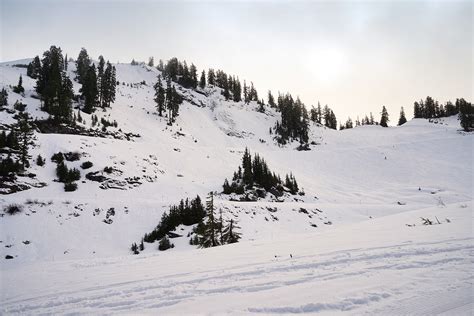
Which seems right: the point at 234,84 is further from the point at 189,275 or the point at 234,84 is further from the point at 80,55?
the point at 189,275

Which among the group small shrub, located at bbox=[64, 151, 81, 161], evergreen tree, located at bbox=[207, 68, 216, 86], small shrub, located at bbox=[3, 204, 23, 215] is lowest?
small shrub, located at bbox=[3, 204, 23, 215]

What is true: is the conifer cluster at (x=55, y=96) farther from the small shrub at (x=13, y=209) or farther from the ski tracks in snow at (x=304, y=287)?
the ski tracks in snow at (x=304, y=287)

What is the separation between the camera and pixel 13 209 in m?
22.3

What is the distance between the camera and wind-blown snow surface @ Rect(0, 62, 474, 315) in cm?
541

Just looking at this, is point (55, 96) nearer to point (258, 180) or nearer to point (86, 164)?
point (86, 164)

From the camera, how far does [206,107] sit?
90188 millimetres

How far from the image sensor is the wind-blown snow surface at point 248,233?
213 inches

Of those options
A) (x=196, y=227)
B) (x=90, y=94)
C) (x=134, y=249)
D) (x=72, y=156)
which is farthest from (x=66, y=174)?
(x=90, y=94)

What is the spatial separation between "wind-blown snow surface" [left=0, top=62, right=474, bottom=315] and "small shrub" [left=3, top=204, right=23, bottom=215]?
0.55 meters

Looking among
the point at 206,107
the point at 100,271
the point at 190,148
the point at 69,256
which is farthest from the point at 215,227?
the point at 206,107

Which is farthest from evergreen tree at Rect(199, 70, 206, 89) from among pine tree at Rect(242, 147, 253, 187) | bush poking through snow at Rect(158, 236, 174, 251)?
bush poking through snow at Rect(158, 236, 174, 251)

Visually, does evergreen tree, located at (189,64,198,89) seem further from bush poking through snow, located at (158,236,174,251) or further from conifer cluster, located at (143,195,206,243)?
bush poking through snow, located at (158,236,174,251)

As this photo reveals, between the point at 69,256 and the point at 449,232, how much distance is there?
73.1ft

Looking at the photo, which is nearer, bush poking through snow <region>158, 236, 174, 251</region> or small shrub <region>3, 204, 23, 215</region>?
bush poking through snow <region>158, 236, 174, 251</region>
